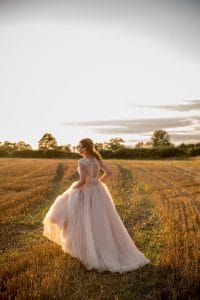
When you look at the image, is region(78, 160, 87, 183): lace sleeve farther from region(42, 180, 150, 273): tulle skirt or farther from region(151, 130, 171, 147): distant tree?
Answer: region(151, 130, 171, 147): distant tree

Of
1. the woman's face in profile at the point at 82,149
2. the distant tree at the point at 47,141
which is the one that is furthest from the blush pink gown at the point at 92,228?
→ the distant tree at the point at 47,141

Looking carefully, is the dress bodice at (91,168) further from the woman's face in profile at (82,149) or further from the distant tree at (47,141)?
the distant tree at (47,141)

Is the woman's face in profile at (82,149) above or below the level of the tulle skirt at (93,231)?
above

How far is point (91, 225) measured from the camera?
850 centimetres

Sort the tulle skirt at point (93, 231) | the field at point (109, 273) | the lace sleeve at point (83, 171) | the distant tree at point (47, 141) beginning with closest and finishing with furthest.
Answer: the field at point (109, 273) → the tulle skirt at point (93, 231) → the lace sleeve at point (83, 171) → the distant tree at point (47, 141)

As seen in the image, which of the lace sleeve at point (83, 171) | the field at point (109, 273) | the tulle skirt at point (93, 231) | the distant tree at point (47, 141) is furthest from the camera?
the distant tree at point (47, 141)

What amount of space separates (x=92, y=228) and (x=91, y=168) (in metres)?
1.13

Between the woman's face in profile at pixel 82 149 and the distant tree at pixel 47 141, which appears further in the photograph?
the distant tree at pixel 47 141

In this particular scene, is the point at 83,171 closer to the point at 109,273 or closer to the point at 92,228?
the point at 92,228

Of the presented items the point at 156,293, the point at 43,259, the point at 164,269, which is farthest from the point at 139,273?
the point at 43,259

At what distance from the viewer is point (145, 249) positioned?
976 centimetres

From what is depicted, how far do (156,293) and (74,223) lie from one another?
2262mm

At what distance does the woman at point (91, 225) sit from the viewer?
27.4 feet

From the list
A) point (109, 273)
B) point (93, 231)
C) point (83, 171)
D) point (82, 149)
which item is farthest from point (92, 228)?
point (82, 149)
